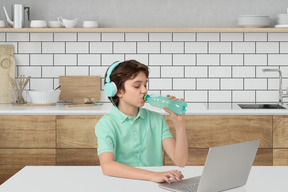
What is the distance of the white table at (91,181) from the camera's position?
1.58 metres

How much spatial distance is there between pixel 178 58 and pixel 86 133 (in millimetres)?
1078

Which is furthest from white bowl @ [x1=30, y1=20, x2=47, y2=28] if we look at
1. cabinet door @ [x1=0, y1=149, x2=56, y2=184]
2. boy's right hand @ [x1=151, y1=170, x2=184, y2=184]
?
boy's right hand @ [x1=151, y1=170, x2=184, y2=184]

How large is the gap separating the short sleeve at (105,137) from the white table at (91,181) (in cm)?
10

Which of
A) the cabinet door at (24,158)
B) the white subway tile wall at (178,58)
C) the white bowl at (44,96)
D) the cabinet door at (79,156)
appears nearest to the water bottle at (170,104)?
the cabinet door at (79,156)

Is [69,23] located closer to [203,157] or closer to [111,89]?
[203,157]

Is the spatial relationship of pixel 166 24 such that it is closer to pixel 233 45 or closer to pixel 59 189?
pixel 233 45

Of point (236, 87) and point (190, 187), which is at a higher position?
point (236, 87)

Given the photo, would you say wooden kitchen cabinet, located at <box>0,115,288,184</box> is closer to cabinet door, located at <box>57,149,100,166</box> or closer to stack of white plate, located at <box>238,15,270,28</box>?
cabinet door, located at <box>57,149,100,166</box>

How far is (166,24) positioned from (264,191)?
251cm

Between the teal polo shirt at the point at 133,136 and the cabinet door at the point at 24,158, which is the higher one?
the teal polo shirt at the point at 133,136

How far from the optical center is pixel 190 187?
1.58m

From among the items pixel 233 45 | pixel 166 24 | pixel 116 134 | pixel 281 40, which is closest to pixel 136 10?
pixel 166 24

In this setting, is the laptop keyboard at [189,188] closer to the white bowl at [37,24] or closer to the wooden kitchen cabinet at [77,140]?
the wooden kitchen cabinet at [77,140]

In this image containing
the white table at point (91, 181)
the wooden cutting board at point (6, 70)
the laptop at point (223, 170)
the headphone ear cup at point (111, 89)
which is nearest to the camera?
the laptop at point (223, 170)
